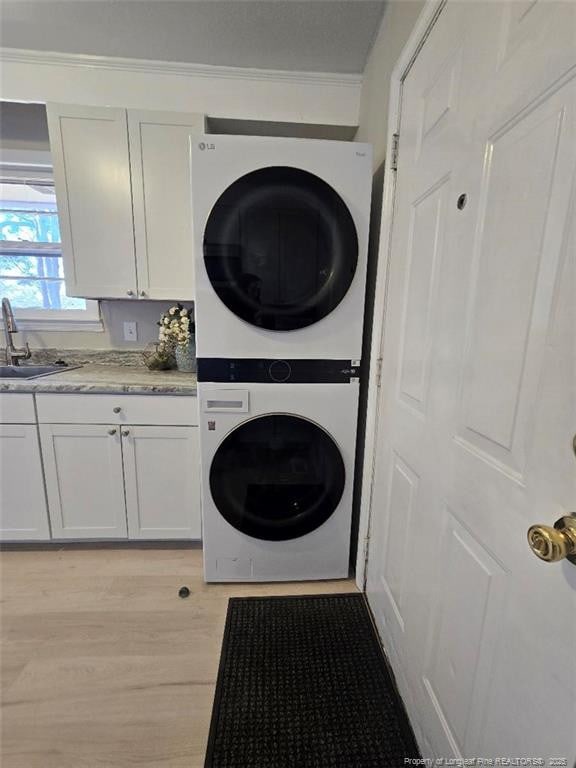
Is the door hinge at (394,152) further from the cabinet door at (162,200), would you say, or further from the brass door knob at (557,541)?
the brass door knob at (557,541)

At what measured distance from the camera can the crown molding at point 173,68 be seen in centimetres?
156

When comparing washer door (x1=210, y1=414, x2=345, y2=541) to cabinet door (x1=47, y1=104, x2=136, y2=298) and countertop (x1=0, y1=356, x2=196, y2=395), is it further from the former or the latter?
cabinet door (x1=47, y1=104, x2=136, y2=298)

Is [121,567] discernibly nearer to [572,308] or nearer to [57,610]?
[57,610]

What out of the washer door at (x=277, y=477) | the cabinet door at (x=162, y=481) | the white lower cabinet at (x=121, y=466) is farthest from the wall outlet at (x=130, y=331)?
the washer door at (x=277, y=477)

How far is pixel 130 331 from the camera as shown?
6.91 feet

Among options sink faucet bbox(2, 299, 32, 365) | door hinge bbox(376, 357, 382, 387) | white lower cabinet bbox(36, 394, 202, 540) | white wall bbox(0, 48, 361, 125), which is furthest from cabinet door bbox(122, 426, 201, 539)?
white wall bbox(0, 48, 361, 125)

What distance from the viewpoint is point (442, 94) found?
85 cm

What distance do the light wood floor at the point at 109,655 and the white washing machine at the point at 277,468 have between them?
181 mm

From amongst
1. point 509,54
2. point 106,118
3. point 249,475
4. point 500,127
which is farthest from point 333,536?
point 106,118

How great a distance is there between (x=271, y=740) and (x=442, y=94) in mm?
1887

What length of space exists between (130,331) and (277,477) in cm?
144

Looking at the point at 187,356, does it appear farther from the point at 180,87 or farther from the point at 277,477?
the point at 180,87

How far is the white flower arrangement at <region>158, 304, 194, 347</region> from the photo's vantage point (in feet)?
5.87

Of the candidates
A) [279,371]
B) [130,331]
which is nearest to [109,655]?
[279,371]
